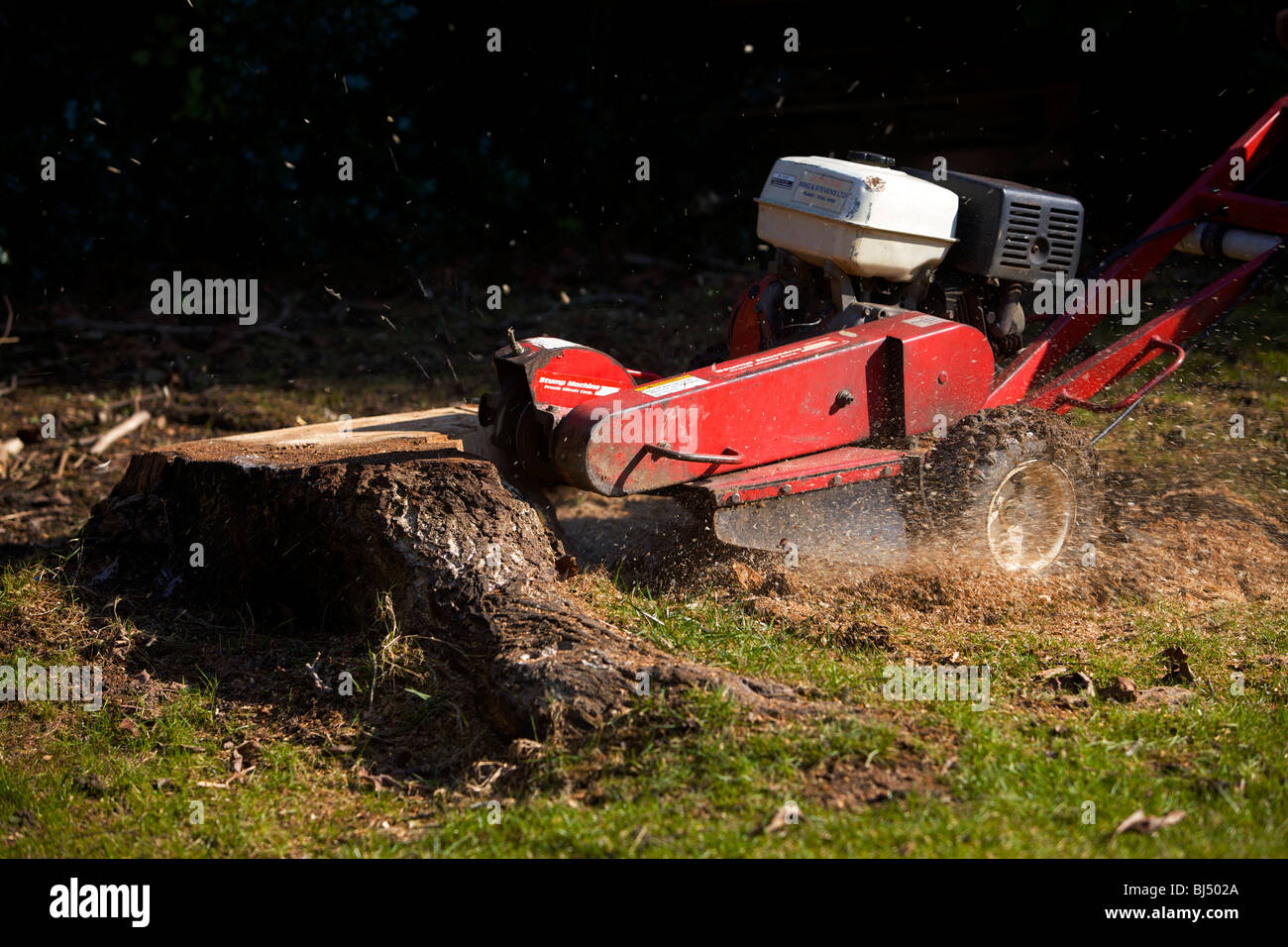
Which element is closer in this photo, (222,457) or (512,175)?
(222,457)

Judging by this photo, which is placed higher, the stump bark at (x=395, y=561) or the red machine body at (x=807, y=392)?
the red machine body at (x=807, y=392)

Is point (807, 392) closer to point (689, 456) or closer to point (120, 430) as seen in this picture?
point (689, 456)

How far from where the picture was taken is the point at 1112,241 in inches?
356

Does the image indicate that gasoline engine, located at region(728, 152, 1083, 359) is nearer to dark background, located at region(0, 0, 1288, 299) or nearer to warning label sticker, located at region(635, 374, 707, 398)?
warning label sticker, located at region(635, 374, 707, 398)

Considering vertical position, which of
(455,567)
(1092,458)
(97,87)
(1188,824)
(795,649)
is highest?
(97,87)

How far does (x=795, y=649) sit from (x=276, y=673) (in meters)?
1.65

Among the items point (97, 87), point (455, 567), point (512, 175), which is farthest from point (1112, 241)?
point (97, 87)

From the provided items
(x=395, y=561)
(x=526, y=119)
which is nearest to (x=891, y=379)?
(x=395, y=561)

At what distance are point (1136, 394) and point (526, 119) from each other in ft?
21.6

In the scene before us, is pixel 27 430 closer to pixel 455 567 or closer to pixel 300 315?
pixel 300 315

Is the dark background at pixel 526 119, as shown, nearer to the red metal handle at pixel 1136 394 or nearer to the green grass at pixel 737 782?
the red metal handle at pixel 1136 394

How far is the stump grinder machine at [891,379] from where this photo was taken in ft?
13.5

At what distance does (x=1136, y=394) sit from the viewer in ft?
15.2

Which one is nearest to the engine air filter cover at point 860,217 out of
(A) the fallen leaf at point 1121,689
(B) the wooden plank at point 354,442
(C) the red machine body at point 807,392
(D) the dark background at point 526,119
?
(C) the red machine body at point 807,392
